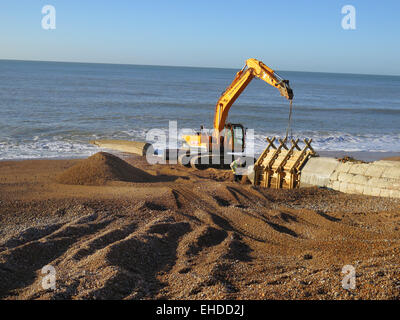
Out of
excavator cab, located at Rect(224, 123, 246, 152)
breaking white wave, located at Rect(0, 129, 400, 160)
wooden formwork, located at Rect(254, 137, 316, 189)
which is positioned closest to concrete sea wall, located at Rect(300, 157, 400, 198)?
wooden formwork, located at Rect(254, 137, 316, 189)

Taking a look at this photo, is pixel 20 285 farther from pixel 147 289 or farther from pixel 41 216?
pixel 41 216

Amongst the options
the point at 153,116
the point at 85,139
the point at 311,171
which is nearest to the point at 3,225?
the point at 311,171

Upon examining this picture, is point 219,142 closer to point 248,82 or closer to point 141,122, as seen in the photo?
point 248,82

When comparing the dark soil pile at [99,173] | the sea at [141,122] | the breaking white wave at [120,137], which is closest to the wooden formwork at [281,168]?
the dark soil pile at [99,173]

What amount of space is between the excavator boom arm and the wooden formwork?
190cm

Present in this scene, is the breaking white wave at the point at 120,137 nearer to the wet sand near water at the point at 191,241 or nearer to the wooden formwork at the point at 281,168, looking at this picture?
the wet sand near water at the point at 191,241

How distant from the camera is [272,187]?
14281mm

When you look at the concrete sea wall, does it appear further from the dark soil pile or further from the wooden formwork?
the dark soil pile

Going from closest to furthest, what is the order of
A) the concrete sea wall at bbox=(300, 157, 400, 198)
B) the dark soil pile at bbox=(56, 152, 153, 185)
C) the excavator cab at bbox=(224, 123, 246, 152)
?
1. the concrete sea wall at bbox=(300, 157, 400, 198)
2. the dark soil pile at bbox=(56, 152, 153, 185)
3. the excavator cab at bbox=(224, 123, 246, 152)

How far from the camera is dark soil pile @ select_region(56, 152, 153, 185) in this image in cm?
1335

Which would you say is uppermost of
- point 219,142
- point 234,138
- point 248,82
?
point 248,82

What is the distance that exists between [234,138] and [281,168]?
3.93m

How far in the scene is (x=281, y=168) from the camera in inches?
555

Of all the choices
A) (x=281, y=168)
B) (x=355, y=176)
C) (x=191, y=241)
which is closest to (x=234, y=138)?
(x=281, y=168)
